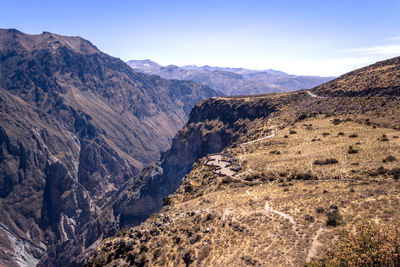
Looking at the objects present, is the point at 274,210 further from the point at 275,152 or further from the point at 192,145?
the point at 192,145

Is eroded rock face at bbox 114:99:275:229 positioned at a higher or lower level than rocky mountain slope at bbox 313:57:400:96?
lower

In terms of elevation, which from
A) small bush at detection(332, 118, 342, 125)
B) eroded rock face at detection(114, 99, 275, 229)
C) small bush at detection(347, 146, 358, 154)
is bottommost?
eroded rock face at detection(114, 99, 275, 229)

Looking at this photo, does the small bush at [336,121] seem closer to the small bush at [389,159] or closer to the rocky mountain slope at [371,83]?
the rocky mountain slope at [371,83]

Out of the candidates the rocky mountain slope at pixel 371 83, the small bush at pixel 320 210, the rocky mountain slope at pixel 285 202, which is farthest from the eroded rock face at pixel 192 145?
the small bush at pixel 320 210

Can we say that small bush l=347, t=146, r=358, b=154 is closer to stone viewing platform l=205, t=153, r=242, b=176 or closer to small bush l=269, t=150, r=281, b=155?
small bush l=269, t=150, r=281, b=155

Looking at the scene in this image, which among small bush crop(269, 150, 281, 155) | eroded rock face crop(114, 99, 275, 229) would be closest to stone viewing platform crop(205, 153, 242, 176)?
small bush crop(269, 150, 281, 155)

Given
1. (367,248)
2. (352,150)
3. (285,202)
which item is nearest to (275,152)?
(352,150)
